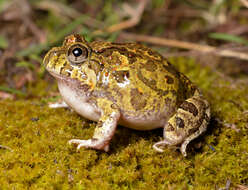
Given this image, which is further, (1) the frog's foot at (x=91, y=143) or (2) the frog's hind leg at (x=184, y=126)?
(2) the frog's hind leg at (x=184, y=126)

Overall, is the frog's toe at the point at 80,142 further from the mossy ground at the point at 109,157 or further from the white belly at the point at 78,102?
the white belly at the point at 78,102

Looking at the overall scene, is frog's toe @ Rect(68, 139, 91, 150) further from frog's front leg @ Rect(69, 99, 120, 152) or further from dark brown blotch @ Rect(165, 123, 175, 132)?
dark brown blotch @ Rect(165, 123, 175, 132)

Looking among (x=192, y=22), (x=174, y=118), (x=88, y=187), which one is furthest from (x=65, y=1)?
(x=88, y=187)

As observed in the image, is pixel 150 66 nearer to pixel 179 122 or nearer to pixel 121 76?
pixel 121 76

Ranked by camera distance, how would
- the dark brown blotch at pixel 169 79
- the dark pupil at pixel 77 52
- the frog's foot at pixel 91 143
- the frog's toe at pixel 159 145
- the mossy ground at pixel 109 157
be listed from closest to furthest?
the mossy ground at pixel 109 157 < the frog's foot at pixel 91 143 < the dark pupil at pixel 77 52 < the frog's toe at pixel 159 145 < the dark brown blotch at pixel 169 79

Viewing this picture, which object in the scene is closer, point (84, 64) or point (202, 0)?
point (84, 64)

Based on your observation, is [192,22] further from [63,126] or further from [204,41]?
[63,126]

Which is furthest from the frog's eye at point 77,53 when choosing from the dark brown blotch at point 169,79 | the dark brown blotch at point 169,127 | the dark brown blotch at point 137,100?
the dark brown blotch at point 169,127

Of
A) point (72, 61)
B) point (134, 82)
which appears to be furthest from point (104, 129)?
point (72, 61)
